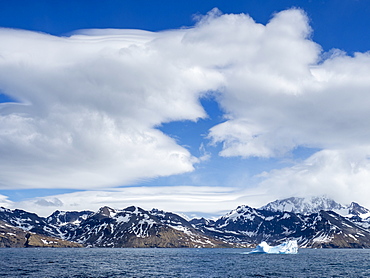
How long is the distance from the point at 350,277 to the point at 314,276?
1221 centimetres

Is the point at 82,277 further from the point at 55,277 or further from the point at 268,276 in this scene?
the point at 268,276

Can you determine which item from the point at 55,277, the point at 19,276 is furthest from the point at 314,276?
the point at 19,276

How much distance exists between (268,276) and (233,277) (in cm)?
1356

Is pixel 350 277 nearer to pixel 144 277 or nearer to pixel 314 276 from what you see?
pixel 314 276

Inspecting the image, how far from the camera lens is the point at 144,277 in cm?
11969

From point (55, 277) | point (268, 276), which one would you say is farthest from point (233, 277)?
point (55, 277)

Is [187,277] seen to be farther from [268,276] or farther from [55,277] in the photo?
[55,277]

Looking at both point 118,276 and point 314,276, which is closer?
point 118,276

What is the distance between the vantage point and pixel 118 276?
121125 mm

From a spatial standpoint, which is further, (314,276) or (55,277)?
(314,276)

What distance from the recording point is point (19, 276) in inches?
4596

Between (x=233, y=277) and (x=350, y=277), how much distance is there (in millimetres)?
42931

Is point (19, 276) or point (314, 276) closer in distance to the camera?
point (19, 276)

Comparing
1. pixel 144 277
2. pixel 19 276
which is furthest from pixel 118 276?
pixel 19 276
